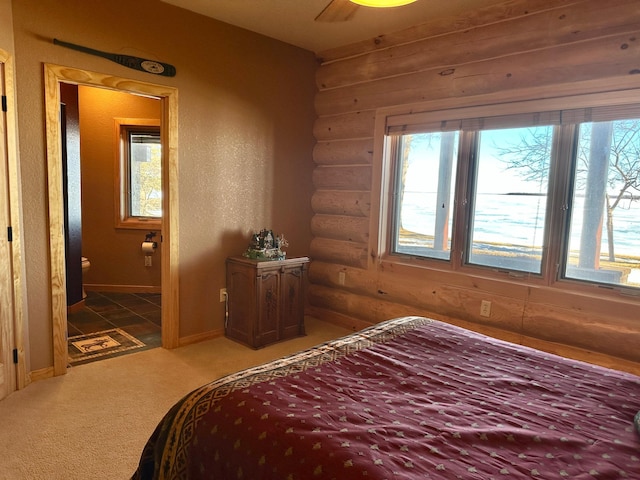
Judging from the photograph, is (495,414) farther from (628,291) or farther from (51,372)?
(51,372)

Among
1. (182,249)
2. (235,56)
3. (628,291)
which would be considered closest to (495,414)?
(628,291)

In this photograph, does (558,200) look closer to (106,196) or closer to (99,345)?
(99,345)

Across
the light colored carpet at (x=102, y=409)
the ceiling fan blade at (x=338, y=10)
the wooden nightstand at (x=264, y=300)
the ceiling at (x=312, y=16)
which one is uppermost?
the ceiling at (x=312, y=16)

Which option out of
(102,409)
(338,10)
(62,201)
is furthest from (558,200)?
(62,201)

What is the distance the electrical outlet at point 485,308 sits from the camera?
3.28m

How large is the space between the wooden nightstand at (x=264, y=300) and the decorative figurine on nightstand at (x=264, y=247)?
0.09 meters

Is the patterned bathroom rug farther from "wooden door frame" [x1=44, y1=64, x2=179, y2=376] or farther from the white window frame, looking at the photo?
the white window frame

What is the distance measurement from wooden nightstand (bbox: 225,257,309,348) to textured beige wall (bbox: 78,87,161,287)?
7.13 feet

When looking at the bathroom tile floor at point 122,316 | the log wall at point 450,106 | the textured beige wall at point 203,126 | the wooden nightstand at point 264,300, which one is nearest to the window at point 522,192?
the log wall at point 450,106

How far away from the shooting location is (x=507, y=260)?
10.7 feet

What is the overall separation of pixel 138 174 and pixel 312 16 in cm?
334

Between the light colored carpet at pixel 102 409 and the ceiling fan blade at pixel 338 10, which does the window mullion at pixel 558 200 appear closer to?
the ceiling fan blade at pixel 338 10

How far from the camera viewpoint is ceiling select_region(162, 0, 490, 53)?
3287mm

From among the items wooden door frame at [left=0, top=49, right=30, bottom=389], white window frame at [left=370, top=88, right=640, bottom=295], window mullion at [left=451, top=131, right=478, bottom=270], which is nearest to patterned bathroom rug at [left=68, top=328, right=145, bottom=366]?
wooden door frame at [left=0, top=49, right=30, bottom=389]
